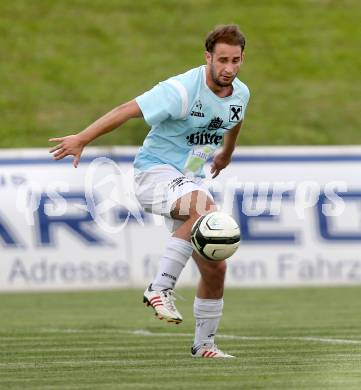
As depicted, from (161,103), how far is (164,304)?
134cm

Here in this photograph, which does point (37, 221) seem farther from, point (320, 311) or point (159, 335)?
point (159, 335)

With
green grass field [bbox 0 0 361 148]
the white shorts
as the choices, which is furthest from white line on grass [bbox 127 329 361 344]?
green grass field [bbox 0 0 361 148]

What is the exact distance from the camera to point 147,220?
17016mm

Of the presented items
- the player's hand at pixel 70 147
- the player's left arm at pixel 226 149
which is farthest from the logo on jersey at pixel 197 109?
the player's hand at pixel 70 147

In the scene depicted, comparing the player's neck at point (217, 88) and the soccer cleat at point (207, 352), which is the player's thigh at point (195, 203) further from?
the soccer cleat at point (207, 352)

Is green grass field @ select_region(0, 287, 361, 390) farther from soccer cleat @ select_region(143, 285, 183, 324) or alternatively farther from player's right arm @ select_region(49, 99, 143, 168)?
player's right arm @ select_region(49, 99, 143, 168)

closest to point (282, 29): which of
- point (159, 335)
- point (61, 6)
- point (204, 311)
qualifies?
point (61, 6)

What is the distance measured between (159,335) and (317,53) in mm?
13319

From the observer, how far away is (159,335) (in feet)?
34.1

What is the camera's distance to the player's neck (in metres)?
8.39

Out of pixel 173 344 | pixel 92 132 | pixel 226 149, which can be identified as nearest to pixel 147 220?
pixel 173 344

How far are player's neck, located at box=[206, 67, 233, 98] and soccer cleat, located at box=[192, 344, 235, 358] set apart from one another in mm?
1743

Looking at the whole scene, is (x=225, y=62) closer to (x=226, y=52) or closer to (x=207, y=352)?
(x=226, y=52)

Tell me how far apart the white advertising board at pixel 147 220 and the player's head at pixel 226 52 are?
27.7ft
